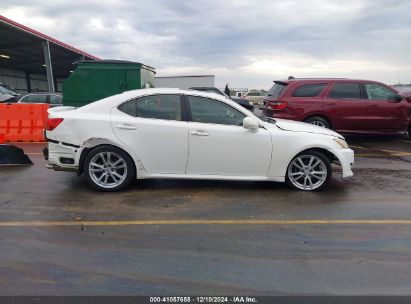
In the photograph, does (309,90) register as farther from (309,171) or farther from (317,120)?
(309,171)

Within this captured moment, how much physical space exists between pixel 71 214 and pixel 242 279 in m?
2.48

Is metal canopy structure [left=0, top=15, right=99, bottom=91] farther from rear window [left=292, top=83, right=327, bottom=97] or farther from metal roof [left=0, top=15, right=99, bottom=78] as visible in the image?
rear window [left=292, top=83, right=327, bottom=97]

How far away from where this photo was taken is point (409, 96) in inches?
486

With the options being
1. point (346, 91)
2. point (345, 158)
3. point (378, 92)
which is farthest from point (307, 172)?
point (378, 92)

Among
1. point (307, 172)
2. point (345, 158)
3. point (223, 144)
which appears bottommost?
point (307, 172)

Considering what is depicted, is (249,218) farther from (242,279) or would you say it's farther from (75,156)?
(75,156)

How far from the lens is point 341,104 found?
11.0m

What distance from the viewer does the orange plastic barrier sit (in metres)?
11.1

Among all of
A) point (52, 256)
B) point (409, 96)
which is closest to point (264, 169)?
point (52, 256)

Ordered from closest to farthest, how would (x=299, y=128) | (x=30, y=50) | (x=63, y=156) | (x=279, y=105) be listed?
(x=63, y=156) < (x=299, y=128) < (x=279, y=105) < (x=30, y=50)

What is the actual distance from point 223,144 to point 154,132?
3.25 feet

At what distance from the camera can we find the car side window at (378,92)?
1130 centimetres

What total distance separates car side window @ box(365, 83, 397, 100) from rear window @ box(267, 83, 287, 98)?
233 cm

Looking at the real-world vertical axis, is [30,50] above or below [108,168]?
above
